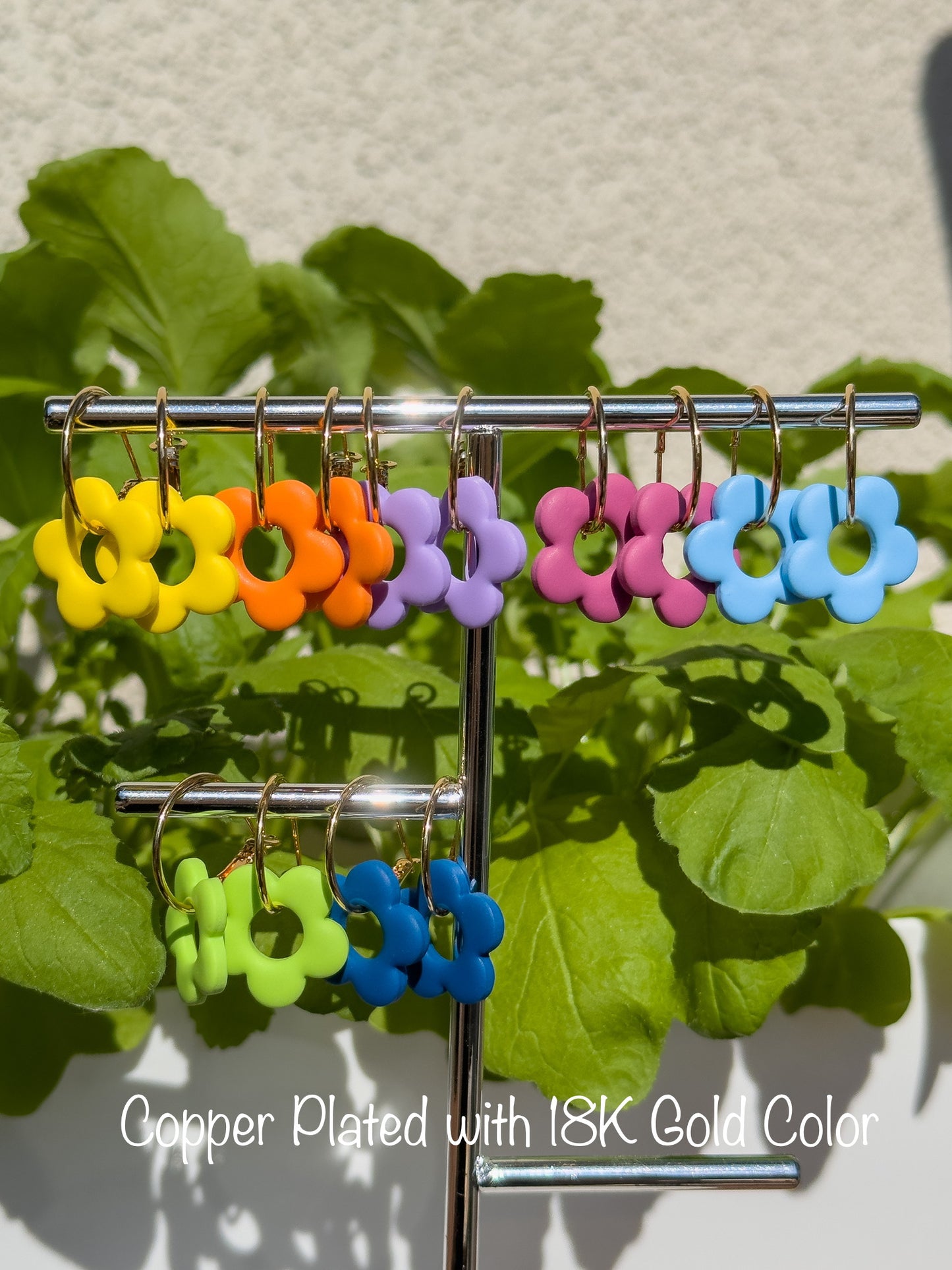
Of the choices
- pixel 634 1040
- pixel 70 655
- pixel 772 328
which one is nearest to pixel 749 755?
pixel 634 1040

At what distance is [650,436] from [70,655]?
393mm

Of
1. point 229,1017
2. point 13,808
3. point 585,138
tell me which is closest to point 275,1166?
point 229,1017

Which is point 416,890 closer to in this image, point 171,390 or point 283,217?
point 171,390

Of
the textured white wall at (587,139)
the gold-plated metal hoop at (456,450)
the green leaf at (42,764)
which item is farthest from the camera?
the textured white wall at (587,139)

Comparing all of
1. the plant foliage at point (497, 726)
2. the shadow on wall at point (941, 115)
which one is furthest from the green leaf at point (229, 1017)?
the shadow on wall at point (941, 115)

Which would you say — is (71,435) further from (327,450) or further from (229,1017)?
(229,1017)

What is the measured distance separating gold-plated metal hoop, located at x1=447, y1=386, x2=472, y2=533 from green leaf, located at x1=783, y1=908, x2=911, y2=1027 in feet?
0.71

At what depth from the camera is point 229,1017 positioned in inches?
12.6

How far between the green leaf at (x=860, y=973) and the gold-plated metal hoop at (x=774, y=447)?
177mm

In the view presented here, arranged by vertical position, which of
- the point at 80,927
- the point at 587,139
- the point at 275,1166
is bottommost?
the point at 275,1166

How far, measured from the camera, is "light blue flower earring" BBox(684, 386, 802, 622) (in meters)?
0.23

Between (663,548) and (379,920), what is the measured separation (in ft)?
0.38

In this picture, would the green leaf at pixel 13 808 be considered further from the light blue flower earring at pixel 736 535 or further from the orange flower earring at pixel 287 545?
the light blue flower earring at pixel 736 535

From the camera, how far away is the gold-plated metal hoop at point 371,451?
0.22 m
